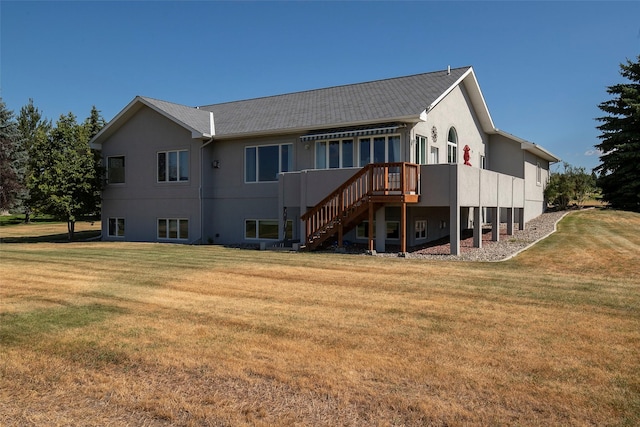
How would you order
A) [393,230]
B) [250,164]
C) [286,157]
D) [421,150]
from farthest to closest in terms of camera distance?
[250,164] → [286,157] → [393,230] → [421,150]

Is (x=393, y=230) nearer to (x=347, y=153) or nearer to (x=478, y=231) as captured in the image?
(x=478, y=231)

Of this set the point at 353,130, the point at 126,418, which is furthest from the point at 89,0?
the point at 126,418

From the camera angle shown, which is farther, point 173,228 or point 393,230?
point 173,228

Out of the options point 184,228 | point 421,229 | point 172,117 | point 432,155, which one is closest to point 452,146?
point 432,155

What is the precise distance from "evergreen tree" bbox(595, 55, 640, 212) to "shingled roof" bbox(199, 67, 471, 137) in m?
20.6

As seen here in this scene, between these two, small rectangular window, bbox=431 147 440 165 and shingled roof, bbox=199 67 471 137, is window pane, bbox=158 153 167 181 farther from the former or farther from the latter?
small rectangular window, bbox=431 147 440 165

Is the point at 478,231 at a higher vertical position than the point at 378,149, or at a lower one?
lower

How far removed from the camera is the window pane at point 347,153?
19.5 metres

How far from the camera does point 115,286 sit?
33.5 ft

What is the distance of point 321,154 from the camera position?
797 inches

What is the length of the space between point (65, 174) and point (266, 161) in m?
11.5

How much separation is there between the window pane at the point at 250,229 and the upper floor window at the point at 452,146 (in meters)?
9.80

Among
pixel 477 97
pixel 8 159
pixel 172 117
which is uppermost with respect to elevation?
pixel 477 97

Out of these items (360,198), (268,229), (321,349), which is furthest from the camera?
(268,229)
